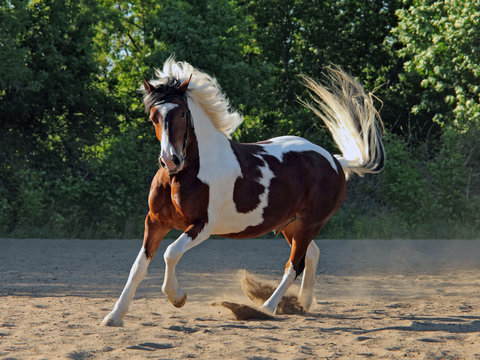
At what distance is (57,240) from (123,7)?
13140 mm

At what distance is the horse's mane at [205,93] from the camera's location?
567cm

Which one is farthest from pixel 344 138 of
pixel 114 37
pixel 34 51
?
pixel 114 37

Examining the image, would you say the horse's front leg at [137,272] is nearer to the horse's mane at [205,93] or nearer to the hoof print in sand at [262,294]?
the horse's mane at [205,93]

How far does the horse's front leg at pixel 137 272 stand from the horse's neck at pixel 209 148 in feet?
2.04

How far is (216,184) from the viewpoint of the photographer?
5621 millimetres

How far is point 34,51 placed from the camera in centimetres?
1540

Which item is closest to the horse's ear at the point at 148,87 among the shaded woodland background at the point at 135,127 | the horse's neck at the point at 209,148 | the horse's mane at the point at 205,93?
the horse's mane at the point at 205,93

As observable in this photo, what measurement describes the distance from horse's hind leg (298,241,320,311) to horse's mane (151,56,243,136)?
5.51 ft

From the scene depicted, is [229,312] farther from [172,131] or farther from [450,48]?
[450,48]

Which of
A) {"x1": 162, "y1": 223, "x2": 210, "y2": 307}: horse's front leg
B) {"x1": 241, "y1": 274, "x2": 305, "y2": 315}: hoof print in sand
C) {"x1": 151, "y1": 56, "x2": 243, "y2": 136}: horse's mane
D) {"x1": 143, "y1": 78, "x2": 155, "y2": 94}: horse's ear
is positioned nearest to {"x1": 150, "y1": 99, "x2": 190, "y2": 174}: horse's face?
{"x1": 143, "y1": 78, "x2": 155, "y2": 94}: horse's ear

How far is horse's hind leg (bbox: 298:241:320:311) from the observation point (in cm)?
656

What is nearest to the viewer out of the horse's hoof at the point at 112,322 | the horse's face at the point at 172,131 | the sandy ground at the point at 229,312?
the sandy ground at the point at 229,312

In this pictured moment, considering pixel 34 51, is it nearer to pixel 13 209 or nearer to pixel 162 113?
pixel 13 209

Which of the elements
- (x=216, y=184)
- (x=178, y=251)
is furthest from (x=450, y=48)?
(x=178, y=251)
